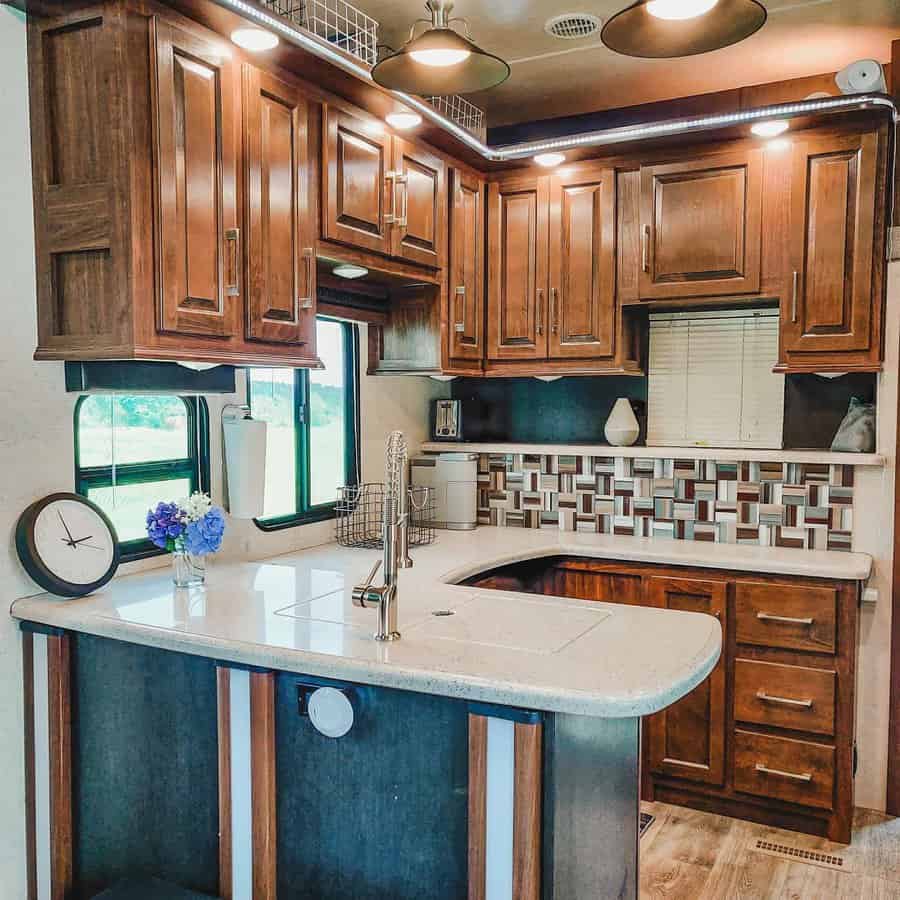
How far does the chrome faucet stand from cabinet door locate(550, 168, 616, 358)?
1.80m

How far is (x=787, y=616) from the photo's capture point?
3.06 metres

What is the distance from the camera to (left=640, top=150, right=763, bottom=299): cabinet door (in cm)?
327

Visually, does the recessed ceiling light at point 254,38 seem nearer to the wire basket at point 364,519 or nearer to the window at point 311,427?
the window at point 311,427

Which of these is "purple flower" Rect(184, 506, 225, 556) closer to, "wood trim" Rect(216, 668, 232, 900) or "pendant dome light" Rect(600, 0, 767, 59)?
"wood trim" Rect(216, 668, 232, 900)

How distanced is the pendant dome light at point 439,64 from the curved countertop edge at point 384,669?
50.7 inches

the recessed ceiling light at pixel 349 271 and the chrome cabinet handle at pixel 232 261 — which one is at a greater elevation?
the recessed ceiling light at pixel 349 271

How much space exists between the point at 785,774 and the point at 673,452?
4.24ft

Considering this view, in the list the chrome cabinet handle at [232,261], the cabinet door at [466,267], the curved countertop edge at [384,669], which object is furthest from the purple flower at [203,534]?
the cabinet door at [466,267]

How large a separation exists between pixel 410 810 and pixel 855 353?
2.37m

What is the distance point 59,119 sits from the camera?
7.07 feet

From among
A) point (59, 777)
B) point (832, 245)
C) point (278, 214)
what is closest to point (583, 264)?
point (832, 245)

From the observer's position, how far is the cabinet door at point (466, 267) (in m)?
3.45

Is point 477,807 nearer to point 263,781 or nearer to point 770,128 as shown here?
point 263,781

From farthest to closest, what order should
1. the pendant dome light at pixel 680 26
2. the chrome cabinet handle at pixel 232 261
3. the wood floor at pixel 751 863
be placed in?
the wood floor at pixel 751 863, the chrome cabinet handle at pixel 232 261, the pendant dome light at pixel 680 26
